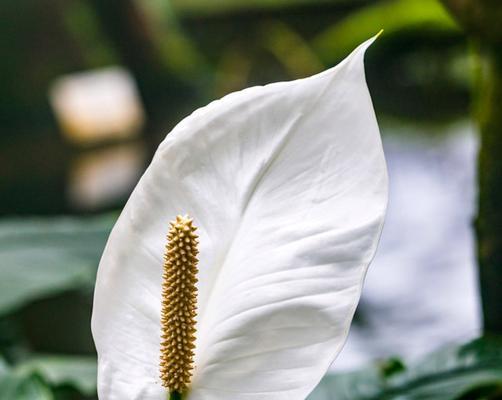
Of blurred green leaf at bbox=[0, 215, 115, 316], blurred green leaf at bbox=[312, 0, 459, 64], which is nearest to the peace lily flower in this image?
blurred green leaf at bbox=[0, 215, 115, 316]

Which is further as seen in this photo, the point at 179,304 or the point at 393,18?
the point at 393,18

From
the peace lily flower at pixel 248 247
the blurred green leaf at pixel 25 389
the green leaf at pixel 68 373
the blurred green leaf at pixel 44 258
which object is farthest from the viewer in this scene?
the blurred green leaf at pixel 44 258

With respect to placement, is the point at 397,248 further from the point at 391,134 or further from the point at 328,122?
the point at 328,122

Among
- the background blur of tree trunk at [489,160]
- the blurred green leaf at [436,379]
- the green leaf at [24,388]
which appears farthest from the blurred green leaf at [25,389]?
the background blur of tree trunk at [489,160]

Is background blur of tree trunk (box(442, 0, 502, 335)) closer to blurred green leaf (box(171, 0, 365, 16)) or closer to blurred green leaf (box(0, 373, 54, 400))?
blurred green leaf (box(0, 373, 54, 400))

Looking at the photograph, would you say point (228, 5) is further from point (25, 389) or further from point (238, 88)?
point (25, 389)

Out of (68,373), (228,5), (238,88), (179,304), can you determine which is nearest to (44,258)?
(68,373)

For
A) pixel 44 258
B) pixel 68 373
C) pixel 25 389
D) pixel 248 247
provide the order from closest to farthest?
pixel 248 247 → pixel 25 389 → pixel 68 373 → pixel 44 258

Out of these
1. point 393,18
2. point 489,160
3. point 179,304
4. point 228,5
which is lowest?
point 179,304

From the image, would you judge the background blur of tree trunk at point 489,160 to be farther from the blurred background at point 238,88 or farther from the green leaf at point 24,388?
the green leaf at point 24,388
